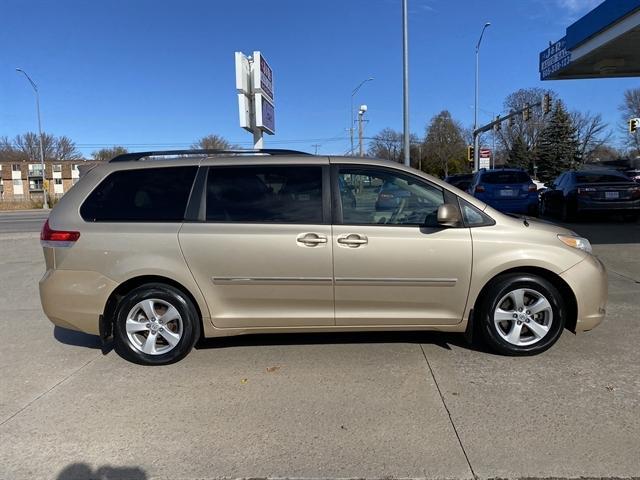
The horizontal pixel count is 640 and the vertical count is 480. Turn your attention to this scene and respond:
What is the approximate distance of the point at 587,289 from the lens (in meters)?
4.38

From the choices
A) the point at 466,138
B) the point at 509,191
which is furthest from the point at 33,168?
the point at 509,191

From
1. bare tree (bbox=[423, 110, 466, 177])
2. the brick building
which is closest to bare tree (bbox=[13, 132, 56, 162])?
the brick building

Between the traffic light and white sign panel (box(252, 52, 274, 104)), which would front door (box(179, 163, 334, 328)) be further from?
the traffic light

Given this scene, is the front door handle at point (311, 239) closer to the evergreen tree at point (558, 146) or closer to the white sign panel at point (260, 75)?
the white sign panel at point (260, 75)

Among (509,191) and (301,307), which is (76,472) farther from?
(509,191)

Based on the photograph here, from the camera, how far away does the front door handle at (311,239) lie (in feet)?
14.0

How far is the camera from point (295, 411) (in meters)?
3.59

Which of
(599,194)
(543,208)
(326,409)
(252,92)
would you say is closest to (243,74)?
(252,92)

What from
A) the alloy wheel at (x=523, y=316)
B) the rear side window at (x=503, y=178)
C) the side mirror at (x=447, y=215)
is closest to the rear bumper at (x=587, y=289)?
the alloy wheel at (x=523, y=316)

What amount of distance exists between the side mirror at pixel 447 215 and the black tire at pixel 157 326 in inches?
85.4

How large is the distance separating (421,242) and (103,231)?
8.60ft

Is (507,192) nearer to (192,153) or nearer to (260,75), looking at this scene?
(260,75)

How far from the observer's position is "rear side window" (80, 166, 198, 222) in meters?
4.42

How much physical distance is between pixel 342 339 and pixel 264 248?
4.29ft
